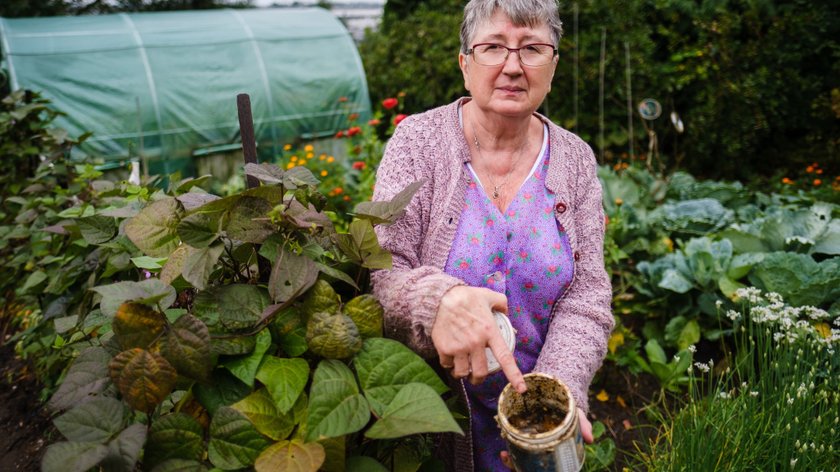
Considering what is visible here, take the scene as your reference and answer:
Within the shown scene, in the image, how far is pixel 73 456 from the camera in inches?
31.9

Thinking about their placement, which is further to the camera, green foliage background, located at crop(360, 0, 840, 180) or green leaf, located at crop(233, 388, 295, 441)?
green foliage background, located at crop(360, 0, 840, 180)

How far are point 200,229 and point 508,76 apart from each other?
0.87 m

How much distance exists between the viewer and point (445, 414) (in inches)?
33.8

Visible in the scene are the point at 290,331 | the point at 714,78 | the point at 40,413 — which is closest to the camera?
the point at 290,331

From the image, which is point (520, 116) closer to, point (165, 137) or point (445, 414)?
point (445, 414)

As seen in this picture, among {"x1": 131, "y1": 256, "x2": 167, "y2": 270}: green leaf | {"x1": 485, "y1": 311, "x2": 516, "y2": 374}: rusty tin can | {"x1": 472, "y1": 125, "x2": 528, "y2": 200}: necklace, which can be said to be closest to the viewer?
{"x1": 485, "y1": 311, "x2": 516, "y2": 374}: rusty tin can

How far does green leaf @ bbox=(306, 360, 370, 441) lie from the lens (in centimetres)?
84

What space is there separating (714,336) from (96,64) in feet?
24.1

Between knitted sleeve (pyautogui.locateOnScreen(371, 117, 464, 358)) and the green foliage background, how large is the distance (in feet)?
14.8

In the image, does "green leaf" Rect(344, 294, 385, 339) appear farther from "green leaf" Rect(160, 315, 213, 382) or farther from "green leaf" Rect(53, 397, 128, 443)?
"green leaf" Rect(53, 397, 128, 443)

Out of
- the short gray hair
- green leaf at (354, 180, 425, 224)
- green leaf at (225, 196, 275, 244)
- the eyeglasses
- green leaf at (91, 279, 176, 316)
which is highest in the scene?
the short gray hair

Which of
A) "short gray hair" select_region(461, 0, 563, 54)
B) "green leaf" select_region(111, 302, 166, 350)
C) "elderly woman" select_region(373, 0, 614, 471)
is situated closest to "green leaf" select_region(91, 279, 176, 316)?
"green leaf" select_region(111, 302, 166, 350)

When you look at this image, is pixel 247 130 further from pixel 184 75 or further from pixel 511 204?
pixel 184 75

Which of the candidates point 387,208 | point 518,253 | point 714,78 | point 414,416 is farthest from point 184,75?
point 414,416
